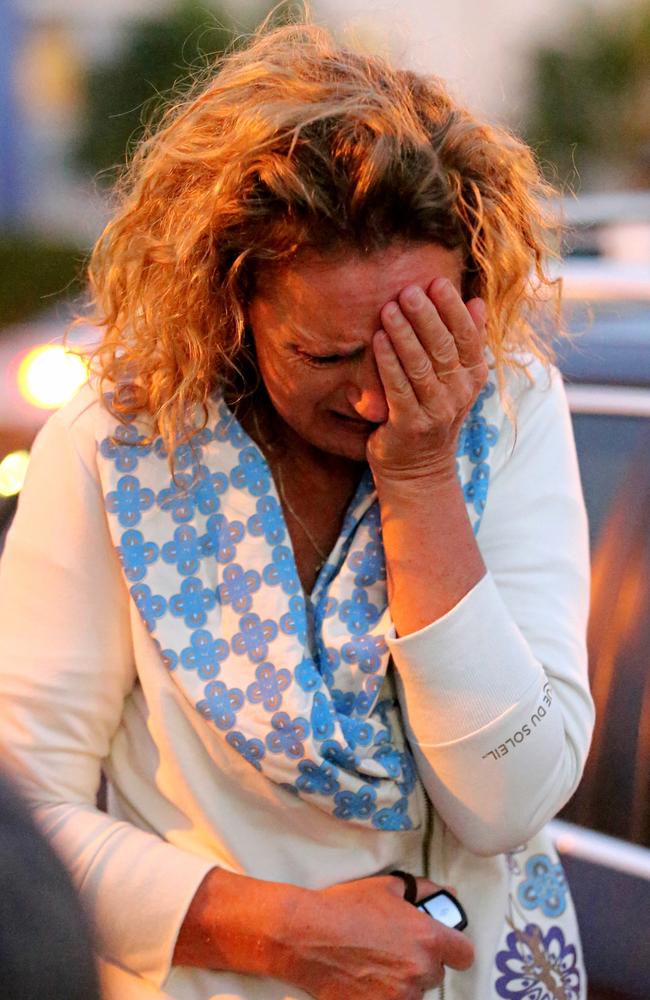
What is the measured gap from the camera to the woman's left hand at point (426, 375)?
5.93 feet

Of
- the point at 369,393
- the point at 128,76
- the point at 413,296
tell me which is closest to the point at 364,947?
the point at 369,393

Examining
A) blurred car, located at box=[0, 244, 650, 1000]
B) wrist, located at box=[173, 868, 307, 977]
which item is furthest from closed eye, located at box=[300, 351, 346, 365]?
wrist, located at box=[173, 868, 307, 977]

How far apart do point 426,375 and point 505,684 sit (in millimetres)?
389

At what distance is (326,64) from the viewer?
6.37 feet

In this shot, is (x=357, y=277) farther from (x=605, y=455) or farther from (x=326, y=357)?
(x=605, y=455)

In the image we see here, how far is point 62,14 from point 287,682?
24.6m

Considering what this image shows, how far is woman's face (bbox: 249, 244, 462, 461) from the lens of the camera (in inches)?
72.1

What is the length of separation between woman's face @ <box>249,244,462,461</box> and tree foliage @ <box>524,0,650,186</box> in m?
23.9

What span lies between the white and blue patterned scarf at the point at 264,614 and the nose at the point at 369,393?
155 millimetres

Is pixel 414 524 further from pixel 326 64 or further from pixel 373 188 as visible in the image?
pixel 326 64

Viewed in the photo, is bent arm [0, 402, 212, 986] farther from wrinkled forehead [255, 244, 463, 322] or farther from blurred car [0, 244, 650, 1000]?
blurred car [0, 244, 650, 1000]

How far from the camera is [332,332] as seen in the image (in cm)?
185

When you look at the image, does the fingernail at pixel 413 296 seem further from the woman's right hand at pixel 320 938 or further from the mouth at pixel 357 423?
the woman's right hand at pixel 320 938

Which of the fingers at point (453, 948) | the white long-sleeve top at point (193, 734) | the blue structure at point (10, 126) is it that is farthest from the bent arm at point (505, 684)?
the blue structure at point (10, 126)
